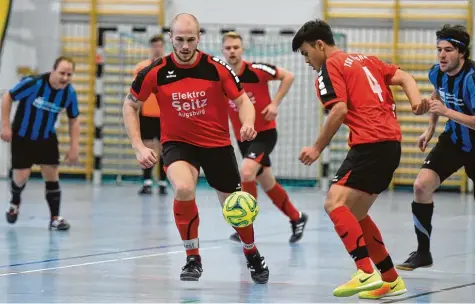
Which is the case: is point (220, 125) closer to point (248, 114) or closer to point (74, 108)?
point (248, 114)

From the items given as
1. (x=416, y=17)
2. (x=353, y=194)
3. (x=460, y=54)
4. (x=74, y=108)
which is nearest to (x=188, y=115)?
(x=353, y=194)

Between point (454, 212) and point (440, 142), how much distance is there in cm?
569

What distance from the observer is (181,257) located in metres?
9.07

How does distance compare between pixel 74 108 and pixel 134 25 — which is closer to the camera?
pixel 74 108

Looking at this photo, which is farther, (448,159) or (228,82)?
(448,159)

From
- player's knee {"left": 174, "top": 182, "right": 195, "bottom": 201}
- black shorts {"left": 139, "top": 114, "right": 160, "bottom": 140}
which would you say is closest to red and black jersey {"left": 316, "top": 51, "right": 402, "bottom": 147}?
player's knee {"left": 174, "top": 182, "right": 195, "bottom": 201}

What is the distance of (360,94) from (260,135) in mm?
3978

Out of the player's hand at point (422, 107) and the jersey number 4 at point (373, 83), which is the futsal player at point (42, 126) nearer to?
the jersey number 4 at point (373, 83)

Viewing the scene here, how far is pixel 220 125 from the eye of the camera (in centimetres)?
788

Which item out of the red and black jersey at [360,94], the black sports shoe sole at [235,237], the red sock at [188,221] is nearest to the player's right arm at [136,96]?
the red sock at [188,221]

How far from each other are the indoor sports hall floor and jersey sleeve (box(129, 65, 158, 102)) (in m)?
1.39

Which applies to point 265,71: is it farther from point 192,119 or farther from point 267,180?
point 192,119

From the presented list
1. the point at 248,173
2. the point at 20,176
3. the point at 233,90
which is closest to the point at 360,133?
the point at 233,90

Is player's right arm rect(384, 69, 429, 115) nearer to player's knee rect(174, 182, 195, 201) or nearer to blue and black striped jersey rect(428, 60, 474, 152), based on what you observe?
blue and black striped jersey rect(428, 60, 474, 152)
